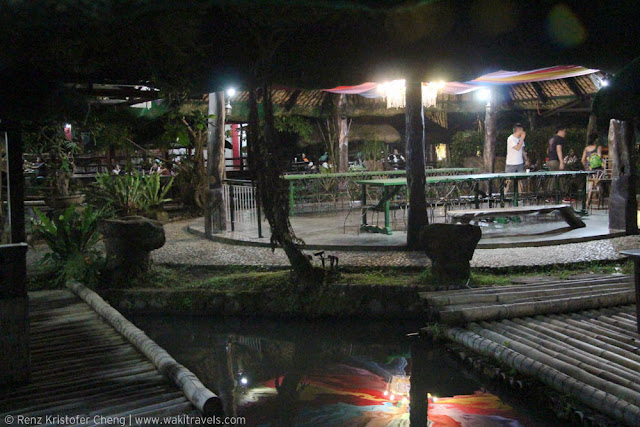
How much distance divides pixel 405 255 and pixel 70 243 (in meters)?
4.92

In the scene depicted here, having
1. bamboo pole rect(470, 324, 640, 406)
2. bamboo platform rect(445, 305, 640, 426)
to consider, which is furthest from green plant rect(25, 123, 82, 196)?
bamboo pole rect(470, 324, 640, 406)

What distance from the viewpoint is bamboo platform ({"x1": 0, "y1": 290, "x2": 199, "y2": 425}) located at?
3846mm

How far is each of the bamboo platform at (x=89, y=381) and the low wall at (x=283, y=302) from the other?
1.25m

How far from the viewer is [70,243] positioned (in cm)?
813

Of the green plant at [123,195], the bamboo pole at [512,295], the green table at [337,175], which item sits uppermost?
the green table at [337,175]

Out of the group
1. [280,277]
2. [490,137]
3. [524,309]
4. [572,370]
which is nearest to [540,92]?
[490,137]

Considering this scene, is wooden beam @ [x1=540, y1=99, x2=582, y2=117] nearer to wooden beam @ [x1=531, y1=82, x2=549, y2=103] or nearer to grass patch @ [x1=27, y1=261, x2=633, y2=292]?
wooden beam @ [x1=531, y1=82, x2=549, y2=103]

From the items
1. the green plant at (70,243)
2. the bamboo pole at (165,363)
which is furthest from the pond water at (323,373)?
the green plant at (70,243)

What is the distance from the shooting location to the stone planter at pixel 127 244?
7418 millimetres

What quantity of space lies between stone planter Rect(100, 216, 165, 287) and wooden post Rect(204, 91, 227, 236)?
3862 millimetres

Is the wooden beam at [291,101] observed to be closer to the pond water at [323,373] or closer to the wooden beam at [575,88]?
the wooden beam at [575,88]

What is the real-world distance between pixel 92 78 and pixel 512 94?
49.3ft

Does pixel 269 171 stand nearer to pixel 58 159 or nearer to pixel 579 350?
pixel 579 350

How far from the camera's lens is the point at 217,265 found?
8.59 meters
